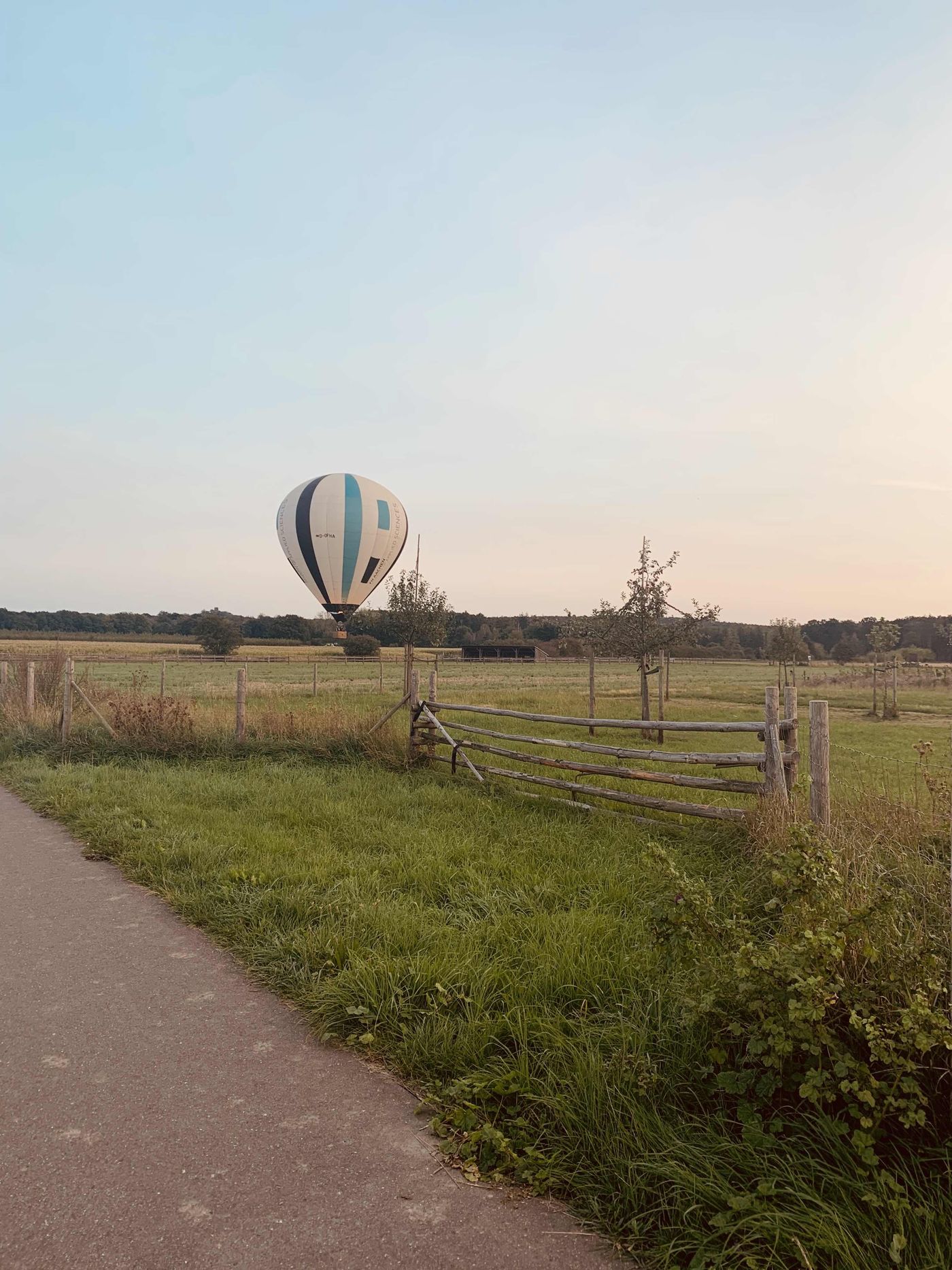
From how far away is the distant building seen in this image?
7231 centimetres

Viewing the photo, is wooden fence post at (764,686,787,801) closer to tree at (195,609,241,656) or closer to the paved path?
the paved path

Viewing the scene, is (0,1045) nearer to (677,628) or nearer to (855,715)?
(677,628)

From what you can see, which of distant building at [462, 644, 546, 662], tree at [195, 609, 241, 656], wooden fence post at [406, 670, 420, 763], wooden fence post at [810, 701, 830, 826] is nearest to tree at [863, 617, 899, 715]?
wooden fence post at [406, 670, 420, 763]

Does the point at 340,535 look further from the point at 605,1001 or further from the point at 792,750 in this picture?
the point at 605,1001

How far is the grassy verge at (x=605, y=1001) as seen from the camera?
2.24m

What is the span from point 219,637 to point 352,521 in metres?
52.3

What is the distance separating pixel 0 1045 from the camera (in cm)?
335

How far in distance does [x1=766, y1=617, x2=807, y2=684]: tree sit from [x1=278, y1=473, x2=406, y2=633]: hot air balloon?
1722 cm

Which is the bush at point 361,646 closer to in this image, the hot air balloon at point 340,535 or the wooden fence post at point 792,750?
the hot air balloon at point 340,535

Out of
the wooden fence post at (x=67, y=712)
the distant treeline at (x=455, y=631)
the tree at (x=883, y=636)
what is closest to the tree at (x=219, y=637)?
the distant treeline at (x=455, y=631)

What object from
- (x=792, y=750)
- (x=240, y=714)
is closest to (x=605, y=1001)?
(x=792, y=750)

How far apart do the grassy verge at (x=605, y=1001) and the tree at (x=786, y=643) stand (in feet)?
88.4

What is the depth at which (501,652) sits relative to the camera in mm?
77250

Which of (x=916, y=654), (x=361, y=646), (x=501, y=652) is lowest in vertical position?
(x=501, y=652)
